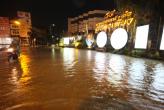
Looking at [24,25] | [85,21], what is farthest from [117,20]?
[24,25]

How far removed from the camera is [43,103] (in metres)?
5.90

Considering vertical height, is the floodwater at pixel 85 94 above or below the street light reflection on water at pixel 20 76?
above

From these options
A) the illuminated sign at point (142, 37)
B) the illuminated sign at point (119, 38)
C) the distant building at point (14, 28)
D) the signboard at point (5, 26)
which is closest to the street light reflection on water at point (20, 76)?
the illuminated sign at point (142, 37)

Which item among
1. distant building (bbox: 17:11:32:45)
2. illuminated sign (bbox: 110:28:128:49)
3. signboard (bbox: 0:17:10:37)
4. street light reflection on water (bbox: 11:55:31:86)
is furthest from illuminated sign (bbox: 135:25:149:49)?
distant building (bbox: 17:11:32:45)

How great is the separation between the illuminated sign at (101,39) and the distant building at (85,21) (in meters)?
43.0

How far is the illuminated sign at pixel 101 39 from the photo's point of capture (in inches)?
1232

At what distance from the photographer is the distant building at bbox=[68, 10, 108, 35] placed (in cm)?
8394

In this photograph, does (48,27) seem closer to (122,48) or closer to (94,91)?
(122,48)

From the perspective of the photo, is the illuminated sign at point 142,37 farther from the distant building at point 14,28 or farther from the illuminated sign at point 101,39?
the distant building at point 14,28

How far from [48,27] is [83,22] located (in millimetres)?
15241

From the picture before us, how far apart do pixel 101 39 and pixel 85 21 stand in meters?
56.3

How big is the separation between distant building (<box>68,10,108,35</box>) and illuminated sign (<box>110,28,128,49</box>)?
4924cm

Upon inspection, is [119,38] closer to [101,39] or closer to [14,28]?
[101,39]

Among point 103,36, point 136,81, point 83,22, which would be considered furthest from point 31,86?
point 83,22
